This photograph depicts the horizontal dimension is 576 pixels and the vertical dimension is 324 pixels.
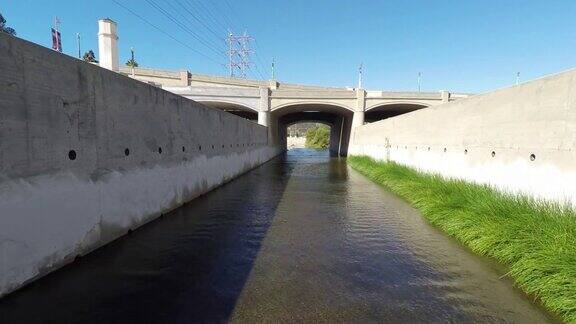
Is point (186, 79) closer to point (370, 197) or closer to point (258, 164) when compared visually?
point (258, 164)

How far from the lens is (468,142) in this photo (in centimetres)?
1075

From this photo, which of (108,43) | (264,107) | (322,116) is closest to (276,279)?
(108,43)

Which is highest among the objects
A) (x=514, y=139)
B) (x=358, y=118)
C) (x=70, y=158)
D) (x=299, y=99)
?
(x=299, y=99)

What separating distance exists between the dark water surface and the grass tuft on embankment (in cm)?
28

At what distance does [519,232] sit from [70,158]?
790 centimetres

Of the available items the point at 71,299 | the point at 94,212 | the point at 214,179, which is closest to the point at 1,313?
the point at 71,299

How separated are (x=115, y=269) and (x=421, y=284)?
5043mm

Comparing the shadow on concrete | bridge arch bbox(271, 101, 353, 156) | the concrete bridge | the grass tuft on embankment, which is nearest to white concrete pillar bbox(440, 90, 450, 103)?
the concrete bridge

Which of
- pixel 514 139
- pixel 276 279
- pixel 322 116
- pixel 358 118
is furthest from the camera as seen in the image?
pixel 322 116

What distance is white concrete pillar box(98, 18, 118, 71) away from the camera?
15680 mm

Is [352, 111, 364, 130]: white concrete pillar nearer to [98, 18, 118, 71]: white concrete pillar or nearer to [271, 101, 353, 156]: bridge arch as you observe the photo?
[271, 101, 353, 156]: bridge arch

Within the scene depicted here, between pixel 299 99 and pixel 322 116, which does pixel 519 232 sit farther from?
pixel 322 116

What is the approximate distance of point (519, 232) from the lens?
19.4 feet

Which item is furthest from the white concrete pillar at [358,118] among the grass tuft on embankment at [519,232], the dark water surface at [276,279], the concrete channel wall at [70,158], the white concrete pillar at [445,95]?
the concrete channel wall at [70,158]
